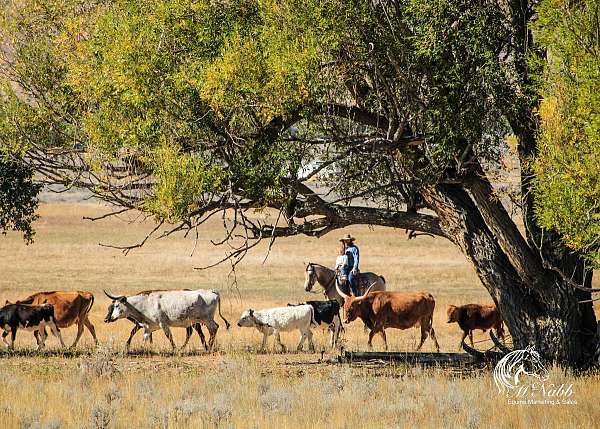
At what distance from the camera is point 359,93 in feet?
54.4

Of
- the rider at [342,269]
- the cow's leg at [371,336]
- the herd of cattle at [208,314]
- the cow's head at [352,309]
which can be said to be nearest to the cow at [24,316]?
the herd of cattle at [208,314]

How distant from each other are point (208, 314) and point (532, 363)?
24.8 ft

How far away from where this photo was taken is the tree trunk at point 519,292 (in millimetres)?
17734

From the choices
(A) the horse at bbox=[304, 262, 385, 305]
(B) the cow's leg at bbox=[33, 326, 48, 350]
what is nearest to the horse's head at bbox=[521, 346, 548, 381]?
(A) the horse at bbox=[304, 262, 385, 305]

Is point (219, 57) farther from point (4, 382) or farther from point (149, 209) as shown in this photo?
point (4, 382)

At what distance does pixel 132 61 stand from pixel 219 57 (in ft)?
4.47

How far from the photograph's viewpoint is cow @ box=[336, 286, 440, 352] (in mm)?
22148

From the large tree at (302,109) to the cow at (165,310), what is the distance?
424 centimetres

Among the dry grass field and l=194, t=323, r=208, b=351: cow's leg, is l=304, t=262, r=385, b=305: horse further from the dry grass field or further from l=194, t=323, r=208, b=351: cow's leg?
l=194, t=323, r=208, b=351: cow's leg

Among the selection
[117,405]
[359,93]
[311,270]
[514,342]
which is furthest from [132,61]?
[311,270]

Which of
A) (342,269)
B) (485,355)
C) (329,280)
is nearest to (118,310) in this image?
(342,269)

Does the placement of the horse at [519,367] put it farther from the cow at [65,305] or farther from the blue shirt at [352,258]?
the cow at [65,305]

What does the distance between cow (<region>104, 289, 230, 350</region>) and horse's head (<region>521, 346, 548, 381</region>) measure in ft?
22.8

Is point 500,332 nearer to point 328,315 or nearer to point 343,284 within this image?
point 328,315
